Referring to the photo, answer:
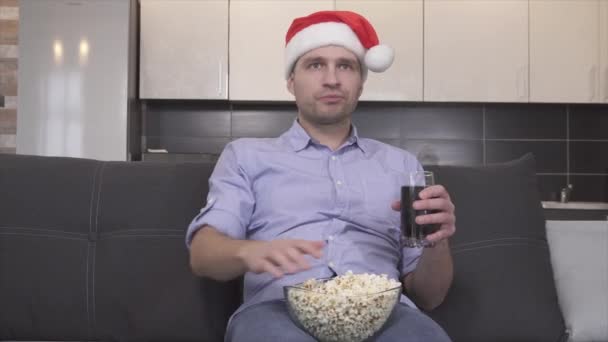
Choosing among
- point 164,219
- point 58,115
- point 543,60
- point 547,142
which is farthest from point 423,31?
point 164,219

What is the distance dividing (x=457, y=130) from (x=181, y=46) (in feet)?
6.06

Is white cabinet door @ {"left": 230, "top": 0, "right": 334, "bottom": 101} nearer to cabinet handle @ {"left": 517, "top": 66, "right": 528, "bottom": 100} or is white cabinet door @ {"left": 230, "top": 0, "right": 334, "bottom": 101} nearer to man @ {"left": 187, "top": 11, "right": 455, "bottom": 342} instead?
cabinet handle @ {"left": 517, "top": 66, "right": 528, "bottom": 100}

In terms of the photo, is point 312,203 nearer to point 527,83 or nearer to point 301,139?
point 301,139

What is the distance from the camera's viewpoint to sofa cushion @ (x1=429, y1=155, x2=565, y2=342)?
1.50 m

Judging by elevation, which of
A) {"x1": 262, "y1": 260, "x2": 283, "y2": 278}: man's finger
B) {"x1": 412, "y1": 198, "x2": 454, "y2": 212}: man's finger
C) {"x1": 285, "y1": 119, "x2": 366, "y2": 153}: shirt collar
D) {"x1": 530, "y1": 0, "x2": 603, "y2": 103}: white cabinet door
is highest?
{"x1": 530, "y1": 0, "x2": 603, "y2": 103}: white cabinet door

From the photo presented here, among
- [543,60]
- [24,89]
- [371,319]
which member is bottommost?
[371,319]

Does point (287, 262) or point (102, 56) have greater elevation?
point (102, 56)

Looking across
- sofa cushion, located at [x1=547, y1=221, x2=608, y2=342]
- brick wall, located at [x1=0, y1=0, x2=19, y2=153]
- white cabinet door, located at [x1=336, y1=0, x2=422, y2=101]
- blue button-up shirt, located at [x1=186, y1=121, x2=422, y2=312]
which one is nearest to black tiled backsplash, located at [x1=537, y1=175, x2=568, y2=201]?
white cabinet door, located at [x1=336, y1=0, x2=422, y2=101]

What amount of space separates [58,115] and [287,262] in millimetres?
2911

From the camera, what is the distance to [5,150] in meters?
3.76

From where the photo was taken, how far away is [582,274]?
1.57m

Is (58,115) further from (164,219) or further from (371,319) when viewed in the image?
(371,319)

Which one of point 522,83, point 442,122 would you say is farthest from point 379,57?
point 442,122

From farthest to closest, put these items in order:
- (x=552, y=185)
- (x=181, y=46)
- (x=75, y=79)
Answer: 1. (x=552, y=185)
2. (x=181, y=46)
3. (x=75, y=79)
